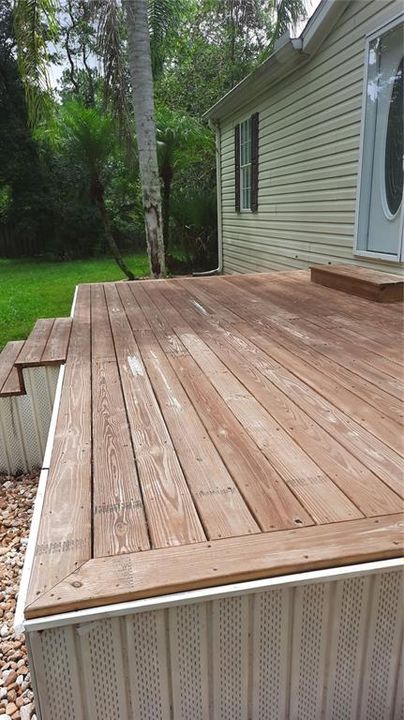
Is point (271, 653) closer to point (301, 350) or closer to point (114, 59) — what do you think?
point (301, 350)

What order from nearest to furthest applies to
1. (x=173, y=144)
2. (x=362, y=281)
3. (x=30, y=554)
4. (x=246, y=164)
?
(x=30, y=554)
(x=362, y=281)
(x=246, y=164)
(x=173, y=144)

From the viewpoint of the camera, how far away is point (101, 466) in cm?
148

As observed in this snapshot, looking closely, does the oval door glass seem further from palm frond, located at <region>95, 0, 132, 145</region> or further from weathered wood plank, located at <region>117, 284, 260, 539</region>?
palm frond, located at <region>95, 0, 132, 145</region>

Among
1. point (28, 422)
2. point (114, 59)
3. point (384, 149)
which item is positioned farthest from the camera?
point (114, 59)

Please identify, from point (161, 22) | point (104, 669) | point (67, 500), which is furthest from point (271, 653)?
point (161, 22)

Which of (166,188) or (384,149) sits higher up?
(384,149)

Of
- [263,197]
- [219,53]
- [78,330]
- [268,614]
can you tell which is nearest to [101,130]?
[263,197]

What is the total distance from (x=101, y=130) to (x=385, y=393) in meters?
7.17

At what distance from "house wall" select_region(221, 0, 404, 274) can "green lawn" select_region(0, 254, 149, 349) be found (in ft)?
10.6

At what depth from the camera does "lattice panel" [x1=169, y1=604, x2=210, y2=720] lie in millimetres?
1043

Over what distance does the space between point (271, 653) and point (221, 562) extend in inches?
9.9

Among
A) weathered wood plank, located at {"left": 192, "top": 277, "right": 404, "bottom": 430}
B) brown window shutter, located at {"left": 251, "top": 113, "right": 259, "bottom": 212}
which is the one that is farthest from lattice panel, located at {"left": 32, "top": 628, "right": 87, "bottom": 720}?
brown window shutter, located at {"left": 251, "top": 113, "right": 259, "bottom": 212}

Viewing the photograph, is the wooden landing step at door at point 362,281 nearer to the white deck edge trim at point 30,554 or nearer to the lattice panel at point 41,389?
the lattice panel at point 41,389

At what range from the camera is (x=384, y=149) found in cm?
399
